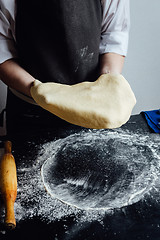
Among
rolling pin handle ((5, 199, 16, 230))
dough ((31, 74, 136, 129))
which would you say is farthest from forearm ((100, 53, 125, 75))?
rolling pin handle ((5, 199, 16, 230))

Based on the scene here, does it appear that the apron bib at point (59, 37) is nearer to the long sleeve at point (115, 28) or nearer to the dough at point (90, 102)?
the long sleeve at point (115, 28)

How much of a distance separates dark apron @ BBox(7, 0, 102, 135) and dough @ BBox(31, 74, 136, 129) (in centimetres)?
19

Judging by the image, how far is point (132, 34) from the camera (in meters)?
1.60

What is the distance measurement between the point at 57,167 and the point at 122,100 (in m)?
0.27

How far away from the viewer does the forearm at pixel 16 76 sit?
0.79 meters

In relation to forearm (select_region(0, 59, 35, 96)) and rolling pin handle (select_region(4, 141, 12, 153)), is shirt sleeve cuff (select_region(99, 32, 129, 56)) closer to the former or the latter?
forearm (select_region(0, 59, 35, 96))

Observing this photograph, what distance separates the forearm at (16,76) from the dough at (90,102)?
0.07 m

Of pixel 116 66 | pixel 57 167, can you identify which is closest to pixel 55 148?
pixel 57 167

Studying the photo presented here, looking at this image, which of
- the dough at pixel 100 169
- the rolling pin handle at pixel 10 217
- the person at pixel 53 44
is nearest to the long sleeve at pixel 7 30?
the person at pixel 53 44

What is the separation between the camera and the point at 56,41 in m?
0.86

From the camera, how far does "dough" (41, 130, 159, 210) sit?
0.70m

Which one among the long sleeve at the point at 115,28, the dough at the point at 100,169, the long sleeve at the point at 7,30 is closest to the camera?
the dough at the point at 100,169

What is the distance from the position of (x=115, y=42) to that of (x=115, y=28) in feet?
0.16

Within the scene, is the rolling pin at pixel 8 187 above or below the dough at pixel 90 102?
below
